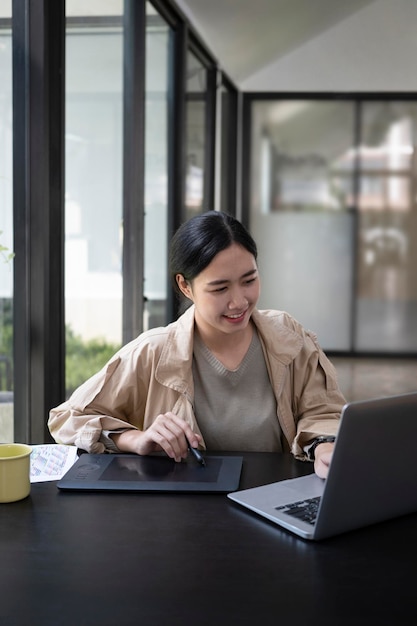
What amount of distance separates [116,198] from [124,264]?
0.33 metres

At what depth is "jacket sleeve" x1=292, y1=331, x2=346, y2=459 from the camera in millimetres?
1771

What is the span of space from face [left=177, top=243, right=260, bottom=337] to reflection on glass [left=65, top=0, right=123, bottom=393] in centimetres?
130

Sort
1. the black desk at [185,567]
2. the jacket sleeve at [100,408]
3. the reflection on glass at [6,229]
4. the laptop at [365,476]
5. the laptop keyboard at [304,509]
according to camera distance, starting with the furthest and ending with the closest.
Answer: the reflection on glass at [6,229] < the jacket sleeve at [100,408] < the laptop keyboard at [304,509] < the laptop at [365,476] < the black desk at [185,567]

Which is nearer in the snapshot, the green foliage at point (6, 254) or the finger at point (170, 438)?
the finger at point (170, 438)

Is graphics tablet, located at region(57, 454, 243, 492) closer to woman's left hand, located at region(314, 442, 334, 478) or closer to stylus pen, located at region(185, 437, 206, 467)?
stylus pen, located at region(185, 437, 206, 467)

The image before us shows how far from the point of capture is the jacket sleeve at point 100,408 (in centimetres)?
163

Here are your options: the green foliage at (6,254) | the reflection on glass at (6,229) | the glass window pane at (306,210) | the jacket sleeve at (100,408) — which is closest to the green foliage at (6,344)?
the reflection on glass at (6,229)

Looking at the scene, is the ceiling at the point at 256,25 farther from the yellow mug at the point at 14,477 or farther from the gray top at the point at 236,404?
the yellow mug at the point at 14,477

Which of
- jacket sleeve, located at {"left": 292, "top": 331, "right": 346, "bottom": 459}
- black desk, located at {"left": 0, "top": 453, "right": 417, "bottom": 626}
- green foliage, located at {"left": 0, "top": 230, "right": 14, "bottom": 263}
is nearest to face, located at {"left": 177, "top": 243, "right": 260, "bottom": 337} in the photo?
jacket sleeve, located at {"left": 292, "top": 331, "right": 346, "bottom": 459}

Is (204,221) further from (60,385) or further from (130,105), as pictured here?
(130,105)

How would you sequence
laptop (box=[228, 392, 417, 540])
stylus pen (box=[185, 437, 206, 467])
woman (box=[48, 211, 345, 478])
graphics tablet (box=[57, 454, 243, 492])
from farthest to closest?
woman (box=[48, 211, 345, 478]), stylus pen (box=[185, 437, 206, 467]), graphics tablet (box=[57, 454, 243, 492]), laptop (box=[228, 392, 417, 540])

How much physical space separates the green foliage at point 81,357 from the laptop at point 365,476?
1800 mm

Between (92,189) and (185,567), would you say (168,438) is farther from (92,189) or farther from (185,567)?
(92,189)

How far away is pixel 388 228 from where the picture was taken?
734 centimetres
